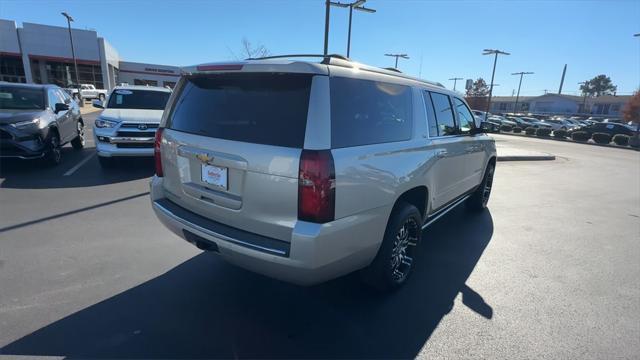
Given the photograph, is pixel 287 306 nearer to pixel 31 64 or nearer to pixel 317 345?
pixel 317 345

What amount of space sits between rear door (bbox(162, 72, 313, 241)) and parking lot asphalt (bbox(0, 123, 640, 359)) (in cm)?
84

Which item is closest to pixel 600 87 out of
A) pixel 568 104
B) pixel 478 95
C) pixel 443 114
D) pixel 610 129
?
pixel 568 104

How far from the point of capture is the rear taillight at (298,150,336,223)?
2.26m

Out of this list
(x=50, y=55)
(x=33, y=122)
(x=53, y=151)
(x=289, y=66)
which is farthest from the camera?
(x=50, y=55)

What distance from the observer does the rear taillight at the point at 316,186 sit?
2.26 meters

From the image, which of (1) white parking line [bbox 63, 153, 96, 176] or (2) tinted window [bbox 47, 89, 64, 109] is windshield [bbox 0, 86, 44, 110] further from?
(1) white parking line [bbox 63, 153, 96, 176]

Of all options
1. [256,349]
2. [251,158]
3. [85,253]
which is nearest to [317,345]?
[256,349]

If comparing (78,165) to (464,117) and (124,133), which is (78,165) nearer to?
(124,133)

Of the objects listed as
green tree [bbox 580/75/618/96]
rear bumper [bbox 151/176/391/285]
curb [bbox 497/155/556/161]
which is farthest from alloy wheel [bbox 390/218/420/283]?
green tree [bbox 580/75/618/96]

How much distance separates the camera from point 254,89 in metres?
2.63

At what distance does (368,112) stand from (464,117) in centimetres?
270

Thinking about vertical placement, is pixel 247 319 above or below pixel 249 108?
below

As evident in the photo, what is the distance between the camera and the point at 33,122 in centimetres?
680

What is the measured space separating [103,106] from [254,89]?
7832mm
